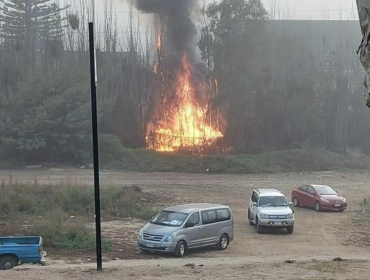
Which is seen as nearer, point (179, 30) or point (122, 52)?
point (179, 30)

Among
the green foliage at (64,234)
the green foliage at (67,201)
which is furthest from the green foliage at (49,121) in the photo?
the green foliage at (64,234)

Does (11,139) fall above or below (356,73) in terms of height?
below

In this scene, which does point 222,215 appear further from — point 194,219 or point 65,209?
point 65,209

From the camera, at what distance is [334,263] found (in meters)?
13.6

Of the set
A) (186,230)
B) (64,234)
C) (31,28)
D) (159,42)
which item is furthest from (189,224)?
(31,28)

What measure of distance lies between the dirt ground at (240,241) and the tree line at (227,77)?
931cm

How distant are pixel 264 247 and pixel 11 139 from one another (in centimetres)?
2871

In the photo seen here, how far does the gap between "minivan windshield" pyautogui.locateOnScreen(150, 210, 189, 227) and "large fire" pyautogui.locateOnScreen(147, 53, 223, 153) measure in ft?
105

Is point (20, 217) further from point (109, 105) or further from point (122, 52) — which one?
point (122, 52)

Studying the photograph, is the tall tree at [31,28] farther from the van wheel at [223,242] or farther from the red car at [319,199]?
the van wheel at [223,242]

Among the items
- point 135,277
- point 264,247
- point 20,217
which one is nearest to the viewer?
point 135,277

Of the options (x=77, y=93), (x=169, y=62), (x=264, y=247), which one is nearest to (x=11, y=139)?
(x=77, y=93)

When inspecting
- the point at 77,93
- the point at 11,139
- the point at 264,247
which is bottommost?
the point at 264,247

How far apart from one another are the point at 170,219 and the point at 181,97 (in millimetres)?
34053
